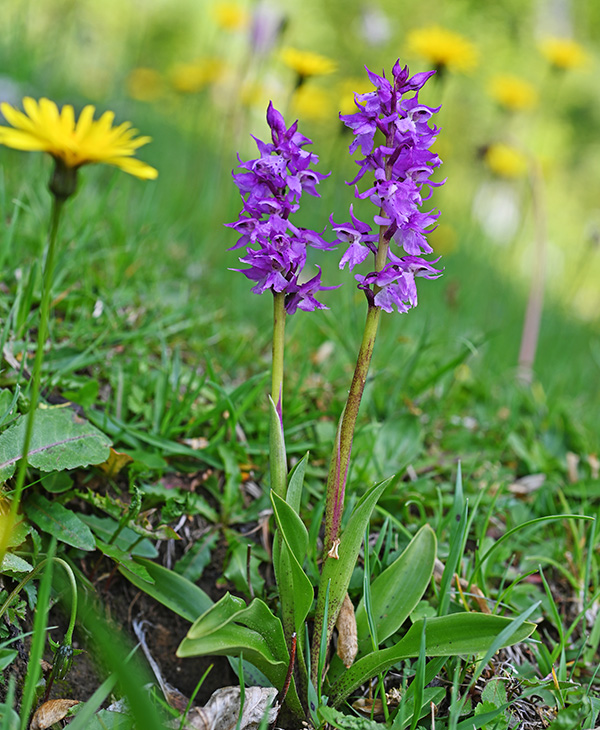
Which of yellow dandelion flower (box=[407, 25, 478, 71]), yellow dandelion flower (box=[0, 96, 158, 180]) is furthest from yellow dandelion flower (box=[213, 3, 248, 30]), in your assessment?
yellow dandelion flower (box=[0, 96, 158, 180])

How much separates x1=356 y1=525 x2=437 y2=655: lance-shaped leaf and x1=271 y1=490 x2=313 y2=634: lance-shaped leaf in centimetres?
17

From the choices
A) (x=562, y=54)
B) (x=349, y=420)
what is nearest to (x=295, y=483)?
(x=349, y=420)

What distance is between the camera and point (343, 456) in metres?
1.28

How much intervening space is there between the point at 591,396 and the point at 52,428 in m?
3.02

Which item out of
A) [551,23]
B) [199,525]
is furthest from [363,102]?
[551,23]

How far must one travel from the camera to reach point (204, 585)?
1.70 metres

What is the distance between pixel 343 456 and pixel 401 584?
37 cm

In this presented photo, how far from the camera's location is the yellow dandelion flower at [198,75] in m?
4.11

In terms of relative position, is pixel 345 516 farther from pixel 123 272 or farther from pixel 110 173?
pixel 110 173

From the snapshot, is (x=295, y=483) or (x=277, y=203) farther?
(x=295, y=483)

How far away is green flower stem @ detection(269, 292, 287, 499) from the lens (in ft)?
4.26

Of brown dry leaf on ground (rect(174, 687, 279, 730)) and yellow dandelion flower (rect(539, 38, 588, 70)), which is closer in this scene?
brown dry leaf on ground (rect(174, 687, 279, 730))

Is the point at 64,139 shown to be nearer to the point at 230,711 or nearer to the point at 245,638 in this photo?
the point at 245,638

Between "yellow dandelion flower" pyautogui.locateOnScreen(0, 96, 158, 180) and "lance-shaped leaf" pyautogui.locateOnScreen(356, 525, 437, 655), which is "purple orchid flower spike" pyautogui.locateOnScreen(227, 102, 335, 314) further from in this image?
"lance-shaped leaf" pyautogui.locateOnScreen(356, 525, 437, 655)
